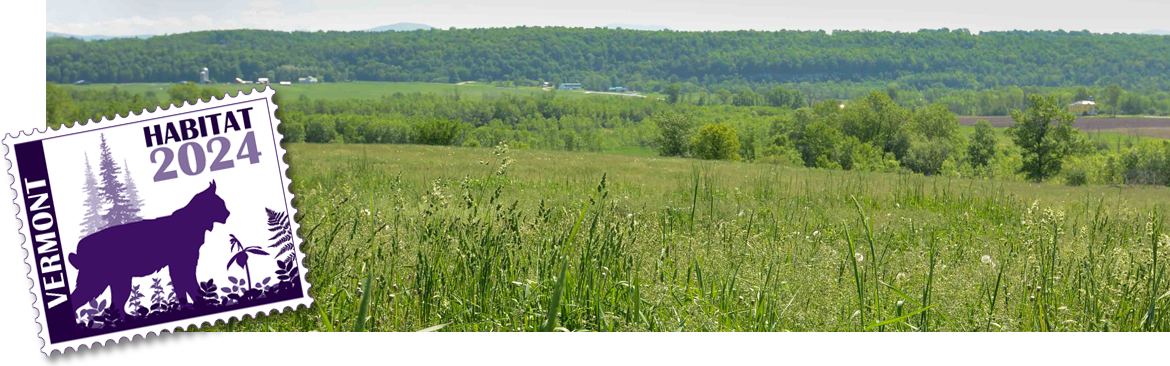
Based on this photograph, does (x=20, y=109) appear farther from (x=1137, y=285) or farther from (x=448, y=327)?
(x=1137, y=285)

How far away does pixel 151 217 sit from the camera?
2.69m

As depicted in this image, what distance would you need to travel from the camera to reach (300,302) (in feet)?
9.75

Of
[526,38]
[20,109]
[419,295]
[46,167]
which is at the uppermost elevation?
[526,38]

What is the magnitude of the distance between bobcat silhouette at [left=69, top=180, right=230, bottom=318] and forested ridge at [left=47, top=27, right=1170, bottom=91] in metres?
1.83

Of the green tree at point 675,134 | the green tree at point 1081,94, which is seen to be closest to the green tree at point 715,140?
the green tree at point 675,134

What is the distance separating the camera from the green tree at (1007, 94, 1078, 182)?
2298 inches

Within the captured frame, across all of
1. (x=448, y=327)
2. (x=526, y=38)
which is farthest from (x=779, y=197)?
(x=526, y=38)

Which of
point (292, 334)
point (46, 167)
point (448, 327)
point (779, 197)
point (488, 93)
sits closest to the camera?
point (46, 167)

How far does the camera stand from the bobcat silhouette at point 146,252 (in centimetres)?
266

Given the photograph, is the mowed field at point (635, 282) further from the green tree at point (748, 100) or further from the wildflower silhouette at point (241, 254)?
the green tree at point (748, 100)

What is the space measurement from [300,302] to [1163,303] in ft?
13.5

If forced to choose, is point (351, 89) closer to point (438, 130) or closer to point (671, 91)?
point (438, 130)

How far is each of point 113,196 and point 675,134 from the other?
67358 millimetres

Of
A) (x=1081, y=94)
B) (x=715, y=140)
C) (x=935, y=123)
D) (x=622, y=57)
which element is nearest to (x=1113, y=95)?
(x=1081, y=94)
